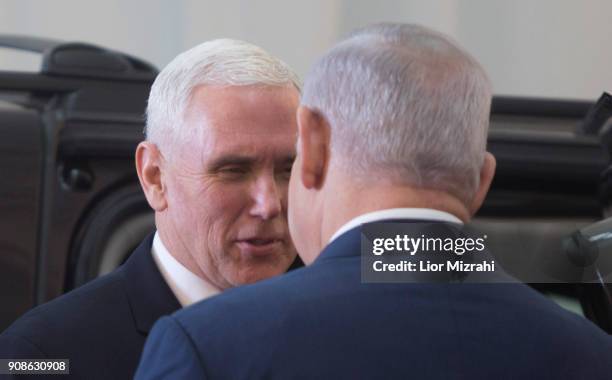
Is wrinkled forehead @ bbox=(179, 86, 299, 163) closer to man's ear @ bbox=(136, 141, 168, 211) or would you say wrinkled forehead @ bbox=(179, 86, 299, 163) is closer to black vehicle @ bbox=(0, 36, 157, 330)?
man's ear @ bbox=(136, 141, 168, 211)

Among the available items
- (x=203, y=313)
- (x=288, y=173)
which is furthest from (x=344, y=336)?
(x=288, y=173)

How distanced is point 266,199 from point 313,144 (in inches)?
23.7

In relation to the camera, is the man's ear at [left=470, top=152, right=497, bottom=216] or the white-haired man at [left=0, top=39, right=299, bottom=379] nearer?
the man's ear at [left=470, top=152, right=497, bottom=216]

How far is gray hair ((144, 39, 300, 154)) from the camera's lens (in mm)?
2377

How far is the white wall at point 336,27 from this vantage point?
4379mm

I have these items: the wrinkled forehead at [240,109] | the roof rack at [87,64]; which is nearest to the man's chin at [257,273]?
the wrinkled forehead at [240,109]

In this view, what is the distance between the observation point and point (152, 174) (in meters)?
2.44

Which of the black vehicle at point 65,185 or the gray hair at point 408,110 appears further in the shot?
the black vehicle at point 65,185

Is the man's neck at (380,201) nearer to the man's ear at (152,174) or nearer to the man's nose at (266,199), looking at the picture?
the man's nose at (266,199)

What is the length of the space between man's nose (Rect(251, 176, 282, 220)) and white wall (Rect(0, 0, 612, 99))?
1.99 metres

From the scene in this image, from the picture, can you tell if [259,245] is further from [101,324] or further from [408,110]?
[408,110]

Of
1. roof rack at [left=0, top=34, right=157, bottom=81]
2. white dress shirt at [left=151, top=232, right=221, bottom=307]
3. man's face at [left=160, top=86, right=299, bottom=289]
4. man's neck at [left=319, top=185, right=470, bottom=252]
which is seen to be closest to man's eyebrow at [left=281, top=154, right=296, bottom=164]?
man's face at [left=160, top=86, right=299, bottom=289]

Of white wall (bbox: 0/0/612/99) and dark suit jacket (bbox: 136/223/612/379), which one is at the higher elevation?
dark suit jacket (bbox: 136/223/612/379)

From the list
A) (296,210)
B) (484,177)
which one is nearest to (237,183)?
(296,210)
